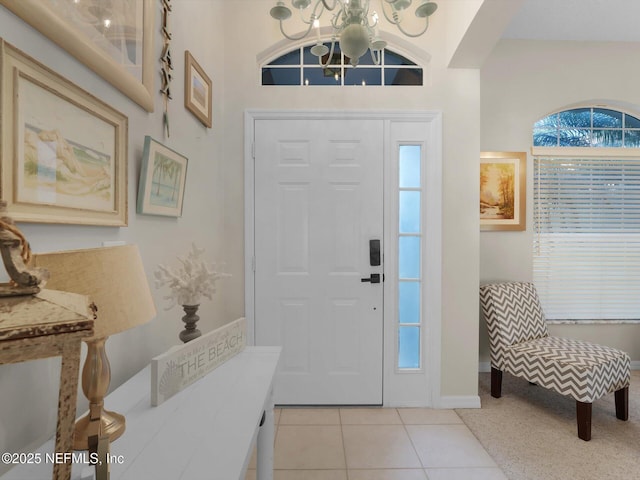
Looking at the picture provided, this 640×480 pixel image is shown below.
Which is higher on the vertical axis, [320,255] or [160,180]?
[160,180]

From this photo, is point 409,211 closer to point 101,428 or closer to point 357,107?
point 357,107

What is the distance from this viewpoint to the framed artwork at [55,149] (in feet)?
2.52

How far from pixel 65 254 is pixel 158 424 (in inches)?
20.7

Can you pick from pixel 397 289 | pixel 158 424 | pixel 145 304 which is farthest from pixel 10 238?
pixel 397 289

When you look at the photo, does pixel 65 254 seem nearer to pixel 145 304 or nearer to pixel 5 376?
pixel 145 304

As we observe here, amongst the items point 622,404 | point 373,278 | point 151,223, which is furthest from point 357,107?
point 622,404

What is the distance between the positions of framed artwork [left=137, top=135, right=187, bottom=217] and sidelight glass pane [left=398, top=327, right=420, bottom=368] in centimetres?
182

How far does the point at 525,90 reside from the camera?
127 inches

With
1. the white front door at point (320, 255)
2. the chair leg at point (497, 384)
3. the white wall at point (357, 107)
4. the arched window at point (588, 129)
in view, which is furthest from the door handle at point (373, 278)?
the arched window at point (588, 129)

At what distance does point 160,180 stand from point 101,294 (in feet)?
3.06

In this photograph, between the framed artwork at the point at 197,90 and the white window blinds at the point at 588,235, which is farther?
the white window blinds at the point at 588,235

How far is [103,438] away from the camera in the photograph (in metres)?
0.60

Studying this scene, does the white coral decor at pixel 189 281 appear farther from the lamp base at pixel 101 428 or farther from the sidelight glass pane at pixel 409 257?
the sidelight glass pane at pixel 409 257

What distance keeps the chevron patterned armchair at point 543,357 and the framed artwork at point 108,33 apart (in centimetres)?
280
